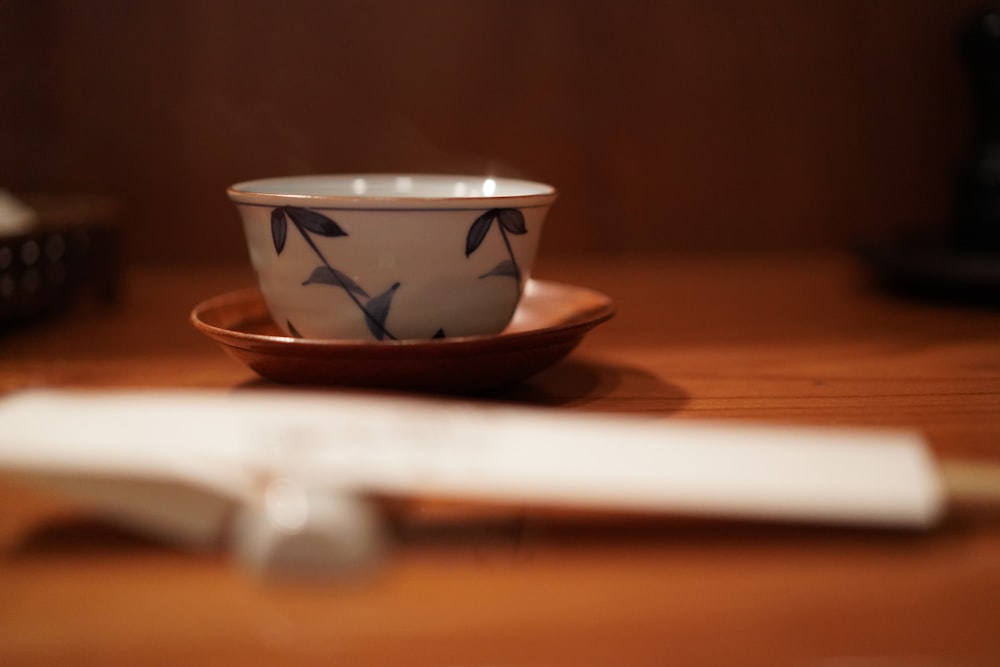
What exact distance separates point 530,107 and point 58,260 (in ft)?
1.54

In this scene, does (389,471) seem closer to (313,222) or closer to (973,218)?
(313,222)

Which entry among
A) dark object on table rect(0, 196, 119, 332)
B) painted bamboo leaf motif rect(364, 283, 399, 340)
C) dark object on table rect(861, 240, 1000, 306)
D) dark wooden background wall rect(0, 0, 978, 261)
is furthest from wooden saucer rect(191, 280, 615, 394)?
dark wooden background wall rect(0, 0, 978, 261)

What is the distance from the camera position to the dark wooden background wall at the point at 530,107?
82 centimetres

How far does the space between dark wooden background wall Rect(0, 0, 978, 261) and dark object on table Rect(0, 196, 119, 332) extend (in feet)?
0.43

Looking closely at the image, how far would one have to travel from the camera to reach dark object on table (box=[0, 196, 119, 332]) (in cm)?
55

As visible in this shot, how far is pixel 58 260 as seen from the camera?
1.99ft

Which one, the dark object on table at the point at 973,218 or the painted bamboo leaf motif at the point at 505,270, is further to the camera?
the dark object on table at the point at 973,218

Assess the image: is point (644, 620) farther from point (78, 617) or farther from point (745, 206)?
point (745, 206)

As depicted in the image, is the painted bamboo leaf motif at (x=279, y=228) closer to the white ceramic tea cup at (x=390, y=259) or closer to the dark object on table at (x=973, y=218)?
the white ceramic tea cup at (x=390, y=259)

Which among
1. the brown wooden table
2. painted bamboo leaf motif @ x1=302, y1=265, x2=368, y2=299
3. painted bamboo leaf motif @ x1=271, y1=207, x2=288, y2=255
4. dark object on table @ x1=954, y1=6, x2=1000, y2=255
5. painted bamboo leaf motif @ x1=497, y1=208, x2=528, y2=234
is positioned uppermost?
dark object on table @ x1=954, y1=6, x2=1000, y2=255

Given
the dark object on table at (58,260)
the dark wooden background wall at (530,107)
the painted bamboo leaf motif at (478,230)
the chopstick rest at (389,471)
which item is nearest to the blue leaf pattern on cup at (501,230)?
the painted bamboo leaf motif at (478,230)

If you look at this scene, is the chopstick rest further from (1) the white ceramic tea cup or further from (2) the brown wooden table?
(1) the white ceramic tea cup

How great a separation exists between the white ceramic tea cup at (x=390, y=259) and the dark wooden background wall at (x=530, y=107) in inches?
17.7

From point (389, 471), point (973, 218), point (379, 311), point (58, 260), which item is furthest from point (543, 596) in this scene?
point (973, 218)
